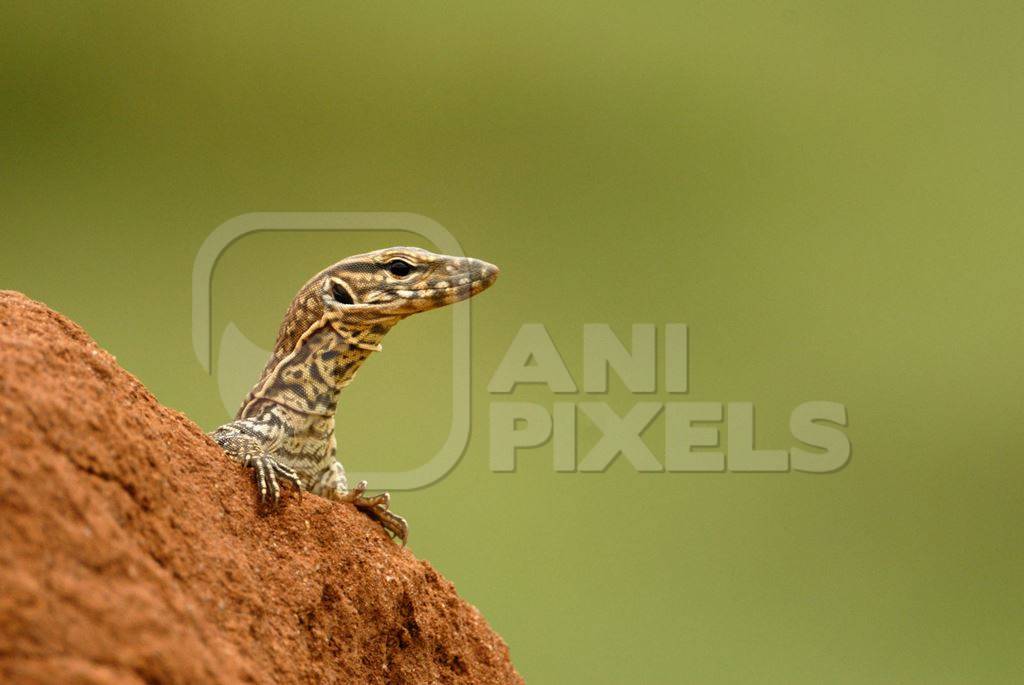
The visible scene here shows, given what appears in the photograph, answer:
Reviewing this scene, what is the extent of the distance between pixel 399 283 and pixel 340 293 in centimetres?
21

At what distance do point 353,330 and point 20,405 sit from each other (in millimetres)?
1544

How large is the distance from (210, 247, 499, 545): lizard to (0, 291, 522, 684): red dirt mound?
0.33m

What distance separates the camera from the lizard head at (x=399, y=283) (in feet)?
12.0

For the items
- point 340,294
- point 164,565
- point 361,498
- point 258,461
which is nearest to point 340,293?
point 340,294

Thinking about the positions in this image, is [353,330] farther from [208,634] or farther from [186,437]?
[208,634]

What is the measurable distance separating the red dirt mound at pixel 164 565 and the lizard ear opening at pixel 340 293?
666mm

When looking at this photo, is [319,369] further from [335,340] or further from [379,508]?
[379,508]

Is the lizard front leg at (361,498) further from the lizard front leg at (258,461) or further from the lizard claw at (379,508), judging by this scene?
the lizard front leg at (258,461)

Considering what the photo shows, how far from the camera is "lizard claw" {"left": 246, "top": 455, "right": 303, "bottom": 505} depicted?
311 cm

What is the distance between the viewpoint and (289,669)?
2.72m
